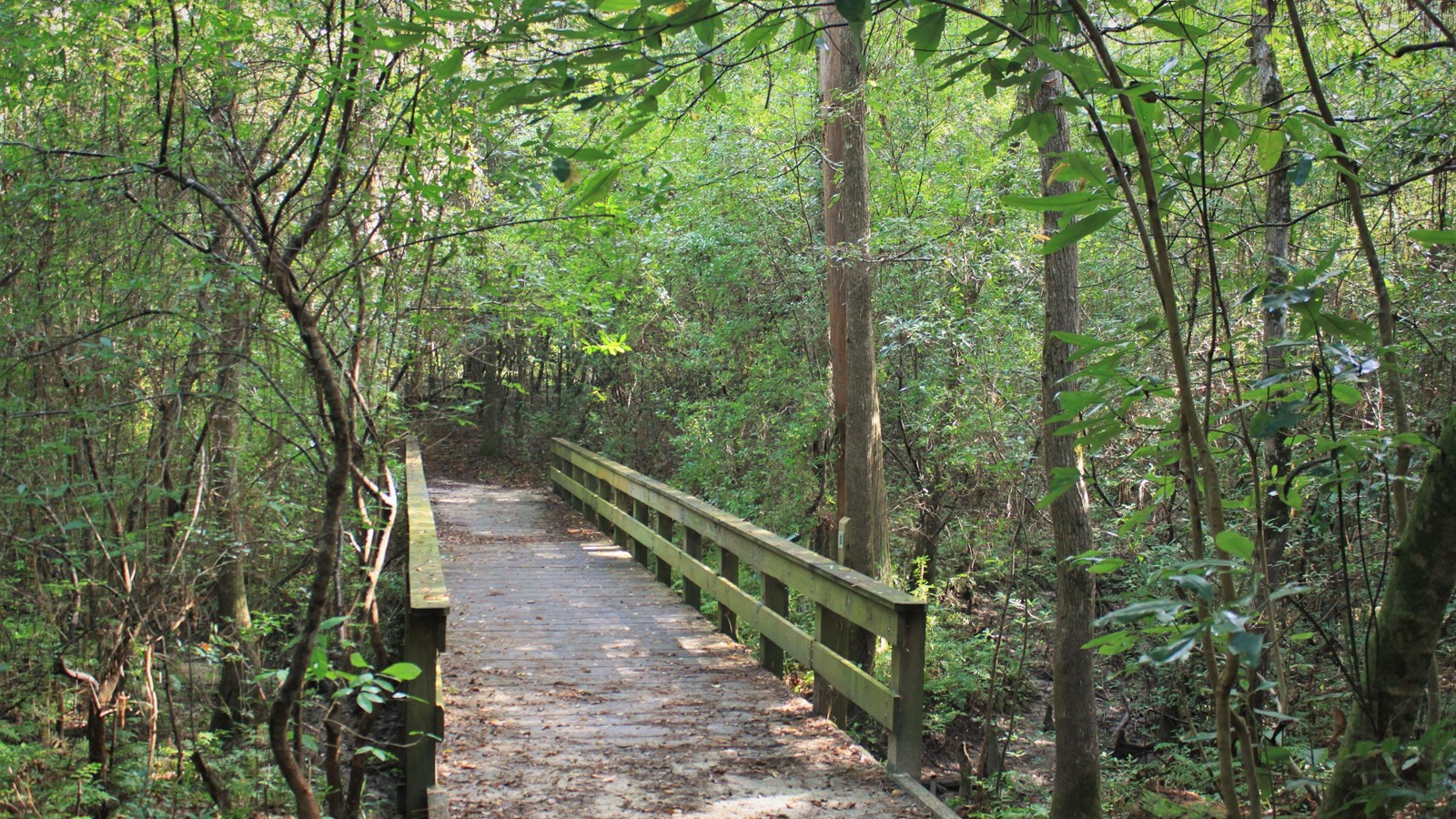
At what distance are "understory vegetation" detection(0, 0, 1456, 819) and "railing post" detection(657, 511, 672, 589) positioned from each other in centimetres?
166

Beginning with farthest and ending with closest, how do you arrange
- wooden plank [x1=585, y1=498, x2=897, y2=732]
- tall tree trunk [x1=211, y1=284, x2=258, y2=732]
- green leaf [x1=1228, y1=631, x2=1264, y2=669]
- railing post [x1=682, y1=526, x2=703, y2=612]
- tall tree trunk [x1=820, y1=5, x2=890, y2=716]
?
tall tree trunk [x1=820, y1=5, x2=890, y2=716] → railing post [x1=682, y1=526, x2=703, y2=612] → wooden plank [x1=585, y1=498, x2=897, y2=732] → tall tree trunk [x1=211, y1=284, x2=258, y2=732] → green leaf [x1=1228, y1=631, x2=1264, y2=669]

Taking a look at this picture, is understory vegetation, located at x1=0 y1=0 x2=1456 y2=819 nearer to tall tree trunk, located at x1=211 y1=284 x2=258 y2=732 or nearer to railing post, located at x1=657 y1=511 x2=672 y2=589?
tall tree trunk, located at x1=211 y1=284 x2=258 y2=732

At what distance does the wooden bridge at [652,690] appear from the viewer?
4.56 meters

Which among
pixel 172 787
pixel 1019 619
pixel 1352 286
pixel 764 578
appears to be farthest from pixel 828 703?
pixel 1352 286

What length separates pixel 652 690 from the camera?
6.18 metres

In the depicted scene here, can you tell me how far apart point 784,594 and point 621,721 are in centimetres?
142

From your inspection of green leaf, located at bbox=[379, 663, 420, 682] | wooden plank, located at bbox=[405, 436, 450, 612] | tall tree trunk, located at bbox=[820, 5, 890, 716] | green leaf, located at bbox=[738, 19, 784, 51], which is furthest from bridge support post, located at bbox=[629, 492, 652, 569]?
green leaf, located at bbox=[738, 19, 784, 51]

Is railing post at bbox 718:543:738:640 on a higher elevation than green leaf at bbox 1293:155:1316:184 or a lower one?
lower

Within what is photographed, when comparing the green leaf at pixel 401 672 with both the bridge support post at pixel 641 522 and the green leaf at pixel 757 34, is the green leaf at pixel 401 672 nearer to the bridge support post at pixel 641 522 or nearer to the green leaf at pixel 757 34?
the green leaf at pixel 757 34

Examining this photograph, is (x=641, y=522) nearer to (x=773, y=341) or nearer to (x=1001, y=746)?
(x=773, y=341)

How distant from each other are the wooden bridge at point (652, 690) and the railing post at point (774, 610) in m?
0.01

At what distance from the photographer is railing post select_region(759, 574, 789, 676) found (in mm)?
6582

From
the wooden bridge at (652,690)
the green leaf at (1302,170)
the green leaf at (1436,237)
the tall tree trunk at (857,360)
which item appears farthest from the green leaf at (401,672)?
the tall tree trunk at (857,360)

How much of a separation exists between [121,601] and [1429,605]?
5.08m
